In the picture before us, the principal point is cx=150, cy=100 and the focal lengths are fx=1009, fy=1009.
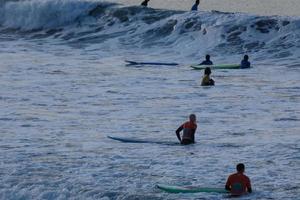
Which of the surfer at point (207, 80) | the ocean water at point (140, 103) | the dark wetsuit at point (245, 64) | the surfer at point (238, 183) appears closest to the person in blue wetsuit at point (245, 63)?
the dark wetsuit at point (245, 64)

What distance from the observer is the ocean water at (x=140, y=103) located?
19.4 metres

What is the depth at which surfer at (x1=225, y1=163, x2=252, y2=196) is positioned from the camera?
17.8 m

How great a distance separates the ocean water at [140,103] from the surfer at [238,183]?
31 cm

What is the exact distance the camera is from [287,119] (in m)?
25.0

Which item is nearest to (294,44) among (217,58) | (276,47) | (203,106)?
(276,47)

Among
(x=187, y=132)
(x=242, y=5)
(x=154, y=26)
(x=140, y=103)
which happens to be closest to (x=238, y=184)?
(x=187, y=132)

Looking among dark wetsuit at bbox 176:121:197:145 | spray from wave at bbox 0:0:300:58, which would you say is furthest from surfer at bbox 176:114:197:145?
spray from wave at bbox 0:0:300:58

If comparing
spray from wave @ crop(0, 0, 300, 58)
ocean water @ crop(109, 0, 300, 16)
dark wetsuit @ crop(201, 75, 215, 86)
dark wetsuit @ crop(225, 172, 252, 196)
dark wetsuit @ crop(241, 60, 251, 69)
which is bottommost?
dark wetsuit @ crop(225, 172, 252, 196)

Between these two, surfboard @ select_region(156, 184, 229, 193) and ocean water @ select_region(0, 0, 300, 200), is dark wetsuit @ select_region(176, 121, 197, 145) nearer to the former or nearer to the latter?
ocean water @ select_region(0, 0, 300, 200)

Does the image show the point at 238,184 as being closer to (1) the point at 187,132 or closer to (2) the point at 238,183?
(2) the point at 238,183

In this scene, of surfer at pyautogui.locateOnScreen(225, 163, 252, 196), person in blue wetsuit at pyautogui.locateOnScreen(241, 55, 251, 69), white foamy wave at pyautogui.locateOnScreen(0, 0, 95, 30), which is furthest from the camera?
white foamy wave at pyautogui.locateOnScreen(0, 0, 95, 30)

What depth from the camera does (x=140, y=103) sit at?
2816 cm

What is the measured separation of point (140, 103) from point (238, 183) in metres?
10.6

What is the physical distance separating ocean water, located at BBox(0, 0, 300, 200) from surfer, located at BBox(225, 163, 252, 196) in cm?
31
